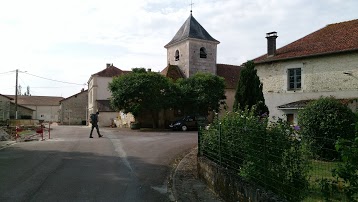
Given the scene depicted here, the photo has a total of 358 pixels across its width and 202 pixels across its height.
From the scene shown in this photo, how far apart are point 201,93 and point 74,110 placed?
133 feet

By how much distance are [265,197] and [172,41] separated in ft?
145

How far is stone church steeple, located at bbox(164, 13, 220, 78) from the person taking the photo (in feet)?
147

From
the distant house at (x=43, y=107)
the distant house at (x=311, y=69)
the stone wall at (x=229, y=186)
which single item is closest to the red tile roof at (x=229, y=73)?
the distant house at (x=311, y=69)

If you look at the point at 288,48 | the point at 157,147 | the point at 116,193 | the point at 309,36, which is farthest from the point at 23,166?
the point at 309,36

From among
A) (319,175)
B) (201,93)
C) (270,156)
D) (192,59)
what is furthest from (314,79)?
(192,59)

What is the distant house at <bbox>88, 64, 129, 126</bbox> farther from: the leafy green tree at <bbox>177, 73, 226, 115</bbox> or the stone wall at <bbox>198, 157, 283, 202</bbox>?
the stone wall at <bbox>198, 157, 283, 202</bbox>

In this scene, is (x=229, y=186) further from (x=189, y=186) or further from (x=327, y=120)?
(x=327, y=120)

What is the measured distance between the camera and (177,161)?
1293 cm

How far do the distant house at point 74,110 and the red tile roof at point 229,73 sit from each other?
30.5 metres

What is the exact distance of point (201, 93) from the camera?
34.6 meters

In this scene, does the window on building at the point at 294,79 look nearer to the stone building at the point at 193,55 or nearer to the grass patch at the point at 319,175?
the grass patch at the point at 319,175

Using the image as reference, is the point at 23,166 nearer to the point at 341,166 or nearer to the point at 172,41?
the point at 341,166

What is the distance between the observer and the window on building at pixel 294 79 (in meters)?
23.5

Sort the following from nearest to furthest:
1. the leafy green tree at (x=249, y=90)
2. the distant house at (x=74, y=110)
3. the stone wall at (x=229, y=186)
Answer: the stone wall at (x=229, y=186) < the leafy green tree at (x=249, y=90) < the distant house at (x=74, y=110)
